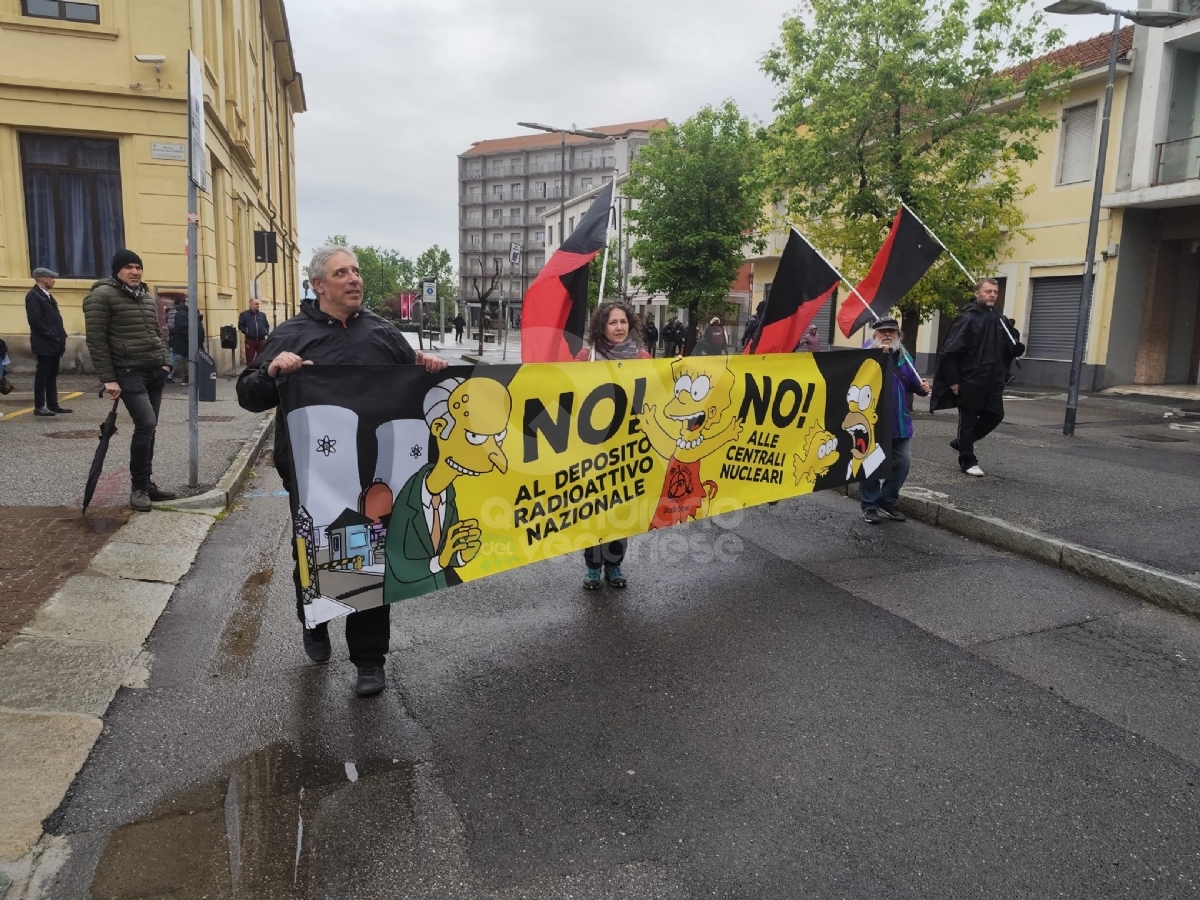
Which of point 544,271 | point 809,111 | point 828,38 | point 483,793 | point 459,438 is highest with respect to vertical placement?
point 828,38

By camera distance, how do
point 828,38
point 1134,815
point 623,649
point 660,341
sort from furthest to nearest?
point 660,341
point 828,38
point 623,649
point 1134,815

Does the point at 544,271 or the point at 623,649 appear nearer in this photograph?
the point at 623,649

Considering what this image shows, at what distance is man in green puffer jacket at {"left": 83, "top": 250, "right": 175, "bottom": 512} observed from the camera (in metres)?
6.38

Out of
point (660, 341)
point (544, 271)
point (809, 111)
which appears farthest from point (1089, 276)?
point (660, 341)

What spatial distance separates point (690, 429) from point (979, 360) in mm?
4671

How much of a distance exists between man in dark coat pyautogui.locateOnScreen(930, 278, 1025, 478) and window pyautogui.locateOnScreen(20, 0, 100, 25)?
16043 millimetres

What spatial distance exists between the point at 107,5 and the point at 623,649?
55.4ft

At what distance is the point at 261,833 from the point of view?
108 inches

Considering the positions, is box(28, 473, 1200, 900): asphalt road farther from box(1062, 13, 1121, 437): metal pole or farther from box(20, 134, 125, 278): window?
box(20, 134, 125, 278): window

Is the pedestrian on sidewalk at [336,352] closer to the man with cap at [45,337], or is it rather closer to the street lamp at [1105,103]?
the man with cap at [45,337]

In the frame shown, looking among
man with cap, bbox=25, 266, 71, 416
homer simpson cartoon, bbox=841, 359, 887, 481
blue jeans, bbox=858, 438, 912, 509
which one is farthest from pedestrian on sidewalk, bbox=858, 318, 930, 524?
man with cap, bbox=25, 266, 71, 416

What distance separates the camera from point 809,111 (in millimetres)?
15281

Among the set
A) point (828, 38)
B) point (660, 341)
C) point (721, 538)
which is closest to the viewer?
point (721, 538)

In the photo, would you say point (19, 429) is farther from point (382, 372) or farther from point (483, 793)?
point (483, 793)
